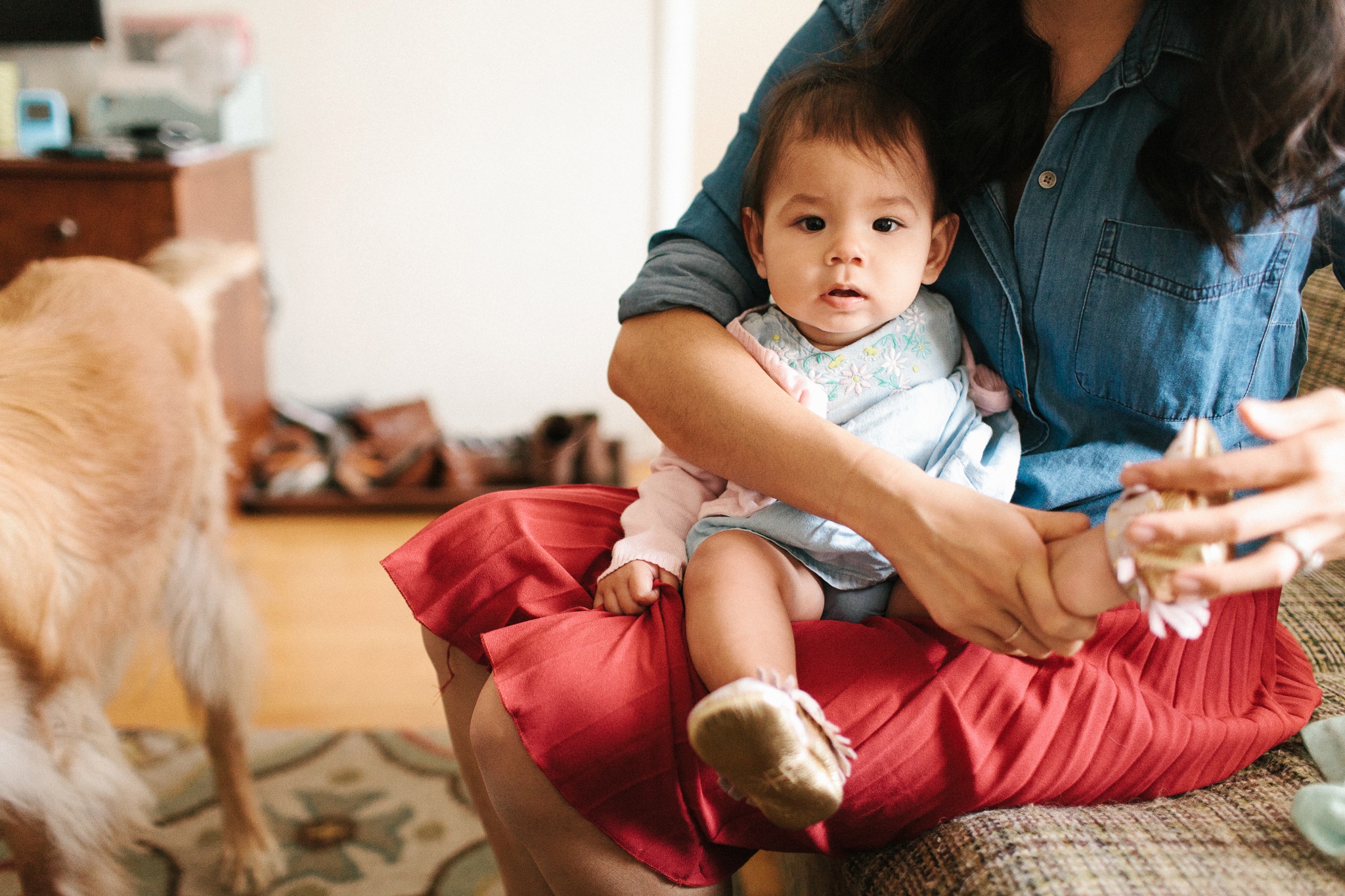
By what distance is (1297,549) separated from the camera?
0.62 metres

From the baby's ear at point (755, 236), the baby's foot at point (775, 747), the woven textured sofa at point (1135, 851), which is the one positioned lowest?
the woven textured sofa at point (1135, 851)

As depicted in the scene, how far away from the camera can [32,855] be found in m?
1.01

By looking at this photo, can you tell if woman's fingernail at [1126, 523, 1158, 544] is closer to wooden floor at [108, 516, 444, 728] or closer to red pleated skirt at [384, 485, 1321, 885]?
red pleated skirt at [384, 485, 1321, 885]

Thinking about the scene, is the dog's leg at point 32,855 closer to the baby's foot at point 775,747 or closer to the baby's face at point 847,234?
the baby's foot at point 775,747

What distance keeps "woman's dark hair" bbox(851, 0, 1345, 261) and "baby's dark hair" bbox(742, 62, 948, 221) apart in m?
0.02

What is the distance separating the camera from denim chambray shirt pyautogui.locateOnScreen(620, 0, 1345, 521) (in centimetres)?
80

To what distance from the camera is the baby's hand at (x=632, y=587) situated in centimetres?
81

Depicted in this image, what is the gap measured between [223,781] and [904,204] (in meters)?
1.12

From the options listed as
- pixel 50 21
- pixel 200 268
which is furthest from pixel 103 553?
pixel 50 21

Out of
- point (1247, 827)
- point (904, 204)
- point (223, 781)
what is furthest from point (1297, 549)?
point (223, 781)

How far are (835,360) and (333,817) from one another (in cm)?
101

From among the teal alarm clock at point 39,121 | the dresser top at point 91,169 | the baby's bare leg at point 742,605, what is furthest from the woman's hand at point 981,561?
the teal alarm clock at point 39,121

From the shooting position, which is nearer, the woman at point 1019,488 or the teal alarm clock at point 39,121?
the woman at point 1019,488

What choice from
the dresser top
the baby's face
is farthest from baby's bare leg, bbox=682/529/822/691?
the dresser top
